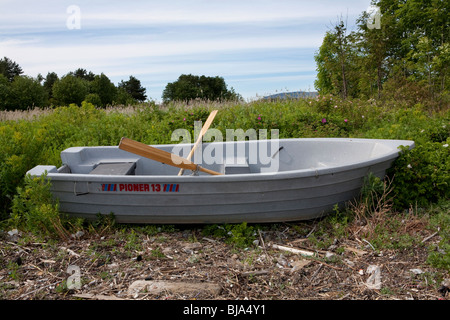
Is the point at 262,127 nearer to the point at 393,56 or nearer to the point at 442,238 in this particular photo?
the point at 442,238

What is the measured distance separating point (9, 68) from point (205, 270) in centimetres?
3357

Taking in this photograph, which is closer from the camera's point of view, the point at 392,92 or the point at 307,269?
the point at 307,269

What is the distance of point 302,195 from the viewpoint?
3451 millimetres

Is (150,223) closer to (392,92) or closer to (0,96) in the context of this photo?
(392,92)

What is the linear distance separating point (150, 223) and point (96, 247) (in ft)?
1.82

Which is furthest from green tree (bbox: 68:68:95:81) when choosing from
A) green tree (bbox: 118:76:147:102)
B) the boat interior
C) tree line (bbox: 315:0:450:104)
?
the boat interior

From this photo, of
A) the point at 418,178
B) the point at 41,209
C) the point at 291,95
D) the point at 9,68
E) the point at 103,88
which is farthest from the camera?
the point at 9,68

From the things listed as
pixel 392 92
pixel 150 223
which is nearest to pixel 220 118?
pixel 150 223

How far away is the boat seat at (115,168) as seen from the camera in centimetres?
392

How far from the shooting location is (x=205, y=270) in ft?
9.70

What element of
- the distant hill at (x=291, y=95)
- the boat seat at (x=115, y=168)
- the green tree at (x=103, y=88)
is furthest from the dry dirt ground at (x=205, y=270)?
the green tree at (x=103, y=88)

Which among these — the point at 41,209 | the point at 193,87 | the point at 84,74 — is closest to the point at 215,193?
the point at 41,209

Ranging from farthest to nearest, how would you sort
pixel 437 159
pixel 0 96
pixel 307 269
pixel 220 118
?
pixel 0 96
pixel 220 118
pixel 437 159
pixel 307 269

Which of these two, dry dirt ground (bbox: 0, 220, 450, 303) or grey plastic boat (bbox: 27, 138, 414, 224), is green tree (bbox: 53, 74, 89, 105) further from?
dry dirt ground (bbox: 0, 220, 450, 303)
